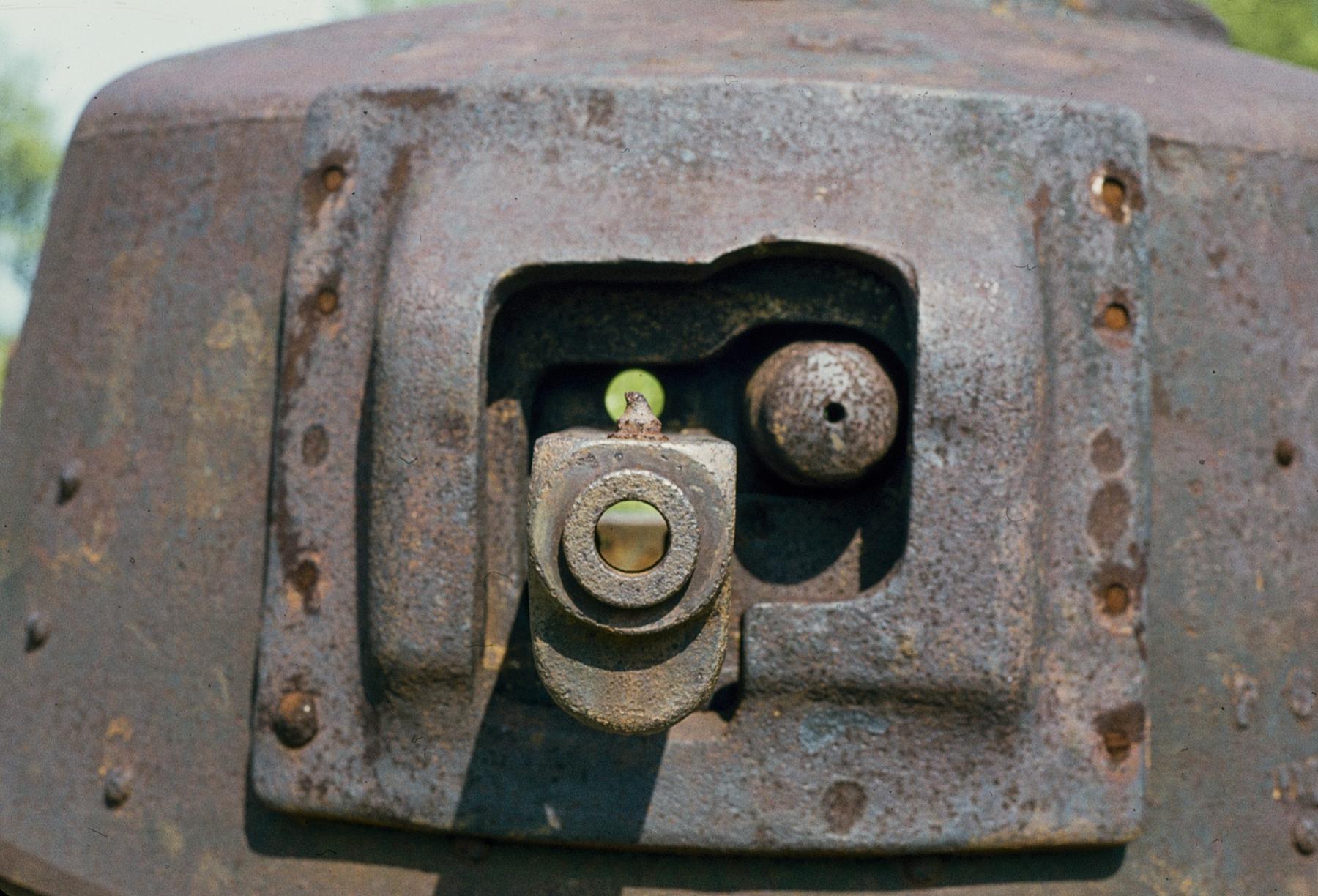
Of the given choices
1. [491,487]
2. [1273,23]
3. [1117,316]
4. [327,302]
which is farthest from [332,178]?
[1273,23]

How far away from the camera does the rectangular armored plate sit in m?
1.08

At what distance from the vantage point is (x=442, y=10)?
4.85ft

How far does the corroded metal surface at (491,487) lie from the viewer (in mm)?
1161

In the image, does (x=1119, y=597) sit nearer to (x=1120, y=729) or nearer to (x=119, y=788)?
(x=1120, y=729)

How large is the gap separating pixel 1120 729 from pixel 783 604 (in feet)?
0.95

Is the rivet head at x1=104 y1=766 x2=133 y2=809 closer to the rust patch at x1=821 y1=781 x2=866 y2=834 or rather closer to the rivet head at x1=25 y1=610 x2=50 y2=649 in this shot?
the rivet head at x1=25 y1=610 x2=50 y2=649

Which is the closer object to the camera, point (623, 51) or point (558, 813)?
point (558, 813)

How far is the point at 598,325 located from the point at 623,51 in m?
0.27

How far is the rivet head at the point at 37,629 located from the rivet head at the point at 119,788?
0.15m

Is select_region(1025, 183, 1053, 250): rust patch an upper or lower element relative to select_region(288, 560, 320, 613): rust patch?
upper

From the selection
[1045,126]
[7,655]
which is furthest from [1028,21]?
[7,655]

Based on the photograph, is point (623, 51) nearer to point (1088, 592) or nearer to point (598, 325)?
point (598, 325)

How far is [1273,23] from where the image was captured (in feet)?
19.6

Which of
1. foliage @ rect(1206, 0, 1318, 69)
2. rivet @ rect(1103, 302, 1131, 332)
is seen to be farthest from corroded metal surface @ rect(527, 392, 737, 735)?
foliage @ rect(1206, 0, 1318, 69)
